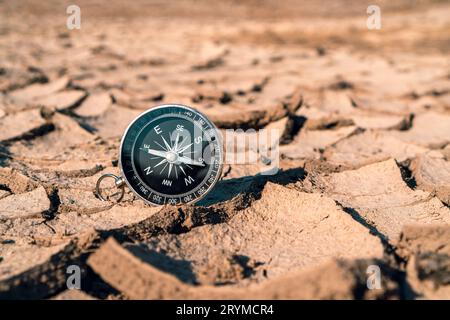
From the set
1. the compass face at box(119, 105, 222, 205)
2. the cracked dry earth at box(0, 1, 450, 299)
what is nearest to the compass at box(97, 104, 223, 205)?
the compass face at box(119, 105, 222, 205)

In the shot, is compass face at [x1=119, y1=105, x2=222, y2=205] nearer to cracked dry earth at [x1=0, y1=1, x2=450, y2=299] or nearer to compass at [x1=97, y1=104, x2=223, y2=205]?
compass at [x1=97, y1=104, x2=223, y2=205]

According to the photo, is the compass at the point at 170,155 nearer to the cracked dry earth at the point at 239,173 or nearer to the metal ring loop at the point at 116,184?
the metal ring loop at the point at 116,184

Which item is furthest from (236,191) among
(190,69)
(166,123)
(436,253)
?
(190,69)

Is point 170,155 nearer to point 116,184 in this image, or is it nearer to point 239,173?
point 116,184

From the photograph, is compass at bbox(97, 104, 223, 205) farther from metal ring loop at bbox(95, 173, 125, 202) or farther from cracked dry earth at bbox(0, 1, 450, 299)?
cracked dry earth at bbox(0, 1, 450, 299)

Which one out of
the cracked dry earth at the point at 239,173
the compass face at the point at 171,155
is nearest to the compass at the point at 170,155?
the compass face at the point at 171,155

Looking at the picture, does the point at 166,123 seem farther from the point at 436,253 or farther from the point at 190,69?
the point at 190,69

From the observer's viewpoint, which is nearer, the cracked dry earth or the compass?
the cracked dry earth

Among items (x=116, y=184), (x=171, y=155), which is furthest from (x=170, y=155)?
(x=116, y=184)
